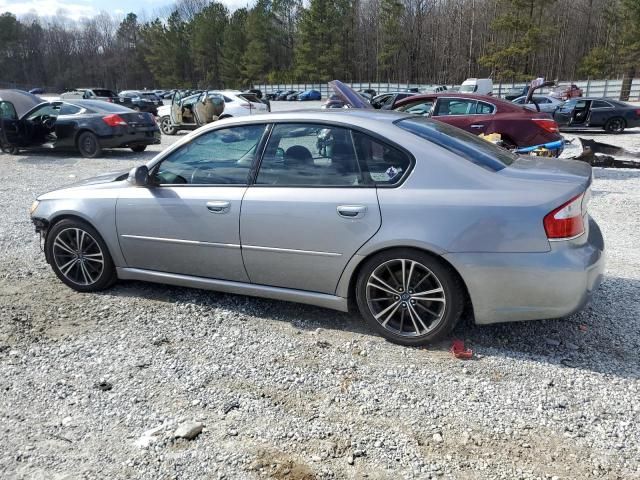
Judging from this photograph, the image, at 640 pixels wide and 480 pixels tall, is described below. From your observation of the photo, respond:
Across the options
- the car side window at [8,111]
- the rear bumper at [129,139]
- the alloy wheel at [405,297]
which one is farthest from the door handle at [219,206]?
the car side window at [8,111]

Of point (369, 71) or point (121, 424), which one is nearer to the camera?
point (121, 424)

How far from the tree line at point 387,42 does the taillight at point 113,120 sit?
51309 millimetres

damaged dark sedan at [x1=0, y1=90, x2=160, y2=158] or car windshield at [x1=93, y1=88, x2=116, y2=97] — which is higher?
damaged dark sedan at [x1=0, y1=90, x2=160, y2=158]

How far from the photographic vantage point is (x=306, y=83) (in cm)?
7312

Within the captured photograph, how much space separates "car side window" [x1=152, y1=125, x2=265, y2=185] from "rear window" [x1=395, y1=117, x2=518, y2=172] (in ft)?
3.75

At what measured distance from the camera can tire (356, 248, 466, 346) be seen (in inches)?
130

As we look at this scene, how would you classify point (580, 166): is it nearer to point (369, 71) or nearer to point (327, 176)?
point (327, 176)

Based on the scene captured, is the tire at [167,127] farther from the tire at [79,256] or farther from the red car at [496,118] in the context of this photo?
the tire at [79,256]

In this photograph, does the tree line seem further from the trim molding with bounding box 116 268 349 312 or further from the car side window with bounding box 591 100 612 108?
the trim molding with bounding box 116 268 349 312

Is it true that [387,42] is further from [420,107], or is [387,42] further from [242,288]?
[242,288]

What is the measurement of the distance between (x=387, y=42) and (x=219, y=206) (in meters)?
74.0

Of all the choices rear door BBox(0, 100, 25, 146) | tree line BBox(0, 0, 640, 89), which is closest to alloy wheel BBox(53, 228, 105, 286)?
rear door BBox(0, 100, 25, 146)

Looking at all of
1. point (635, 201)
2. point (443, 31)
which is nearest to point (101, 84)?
point (443, 31)

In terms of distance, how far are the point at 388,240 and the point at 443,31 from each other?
7915cm
